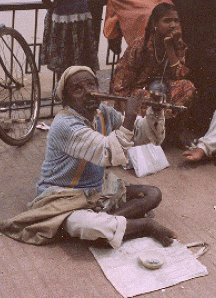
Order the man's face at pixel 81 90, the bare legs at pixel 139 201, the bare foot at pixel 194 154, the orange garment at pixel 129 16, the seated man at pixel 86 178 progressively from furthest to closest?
the orange garment at pixel 129 16 < the bare foot at pixel 194 154 < the bare legs at pixel 139 201 < the man's face at pixel 81 90 < the seated man at pixel 86 178

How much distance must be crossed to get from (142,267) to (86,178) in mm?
735

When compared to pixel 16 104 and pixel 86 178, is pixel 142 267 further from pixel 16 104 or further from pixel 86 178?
pixel 16 104

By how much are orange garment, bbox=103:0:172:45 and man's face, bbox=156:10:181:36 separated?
355 mm

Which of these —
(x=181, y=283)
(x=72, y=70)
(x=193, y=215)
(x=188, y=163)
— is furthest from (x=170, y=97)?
(x=181, y=283)

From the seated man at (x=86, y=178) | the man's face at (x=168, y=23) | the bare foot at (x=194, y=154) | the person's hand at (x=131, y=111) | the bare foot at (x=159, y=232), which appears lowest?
the bare foot at (x=159, y=232)

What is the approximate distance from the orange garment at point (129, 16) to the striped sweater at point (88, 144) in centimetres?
182

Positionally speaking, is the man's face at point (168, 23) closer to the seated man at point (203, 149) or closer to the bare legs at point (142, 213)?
the seated man at point (203, 149)

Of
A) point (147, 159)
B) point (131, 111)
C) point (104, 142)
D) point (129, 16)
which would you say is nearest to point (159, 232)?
point (104, 142)

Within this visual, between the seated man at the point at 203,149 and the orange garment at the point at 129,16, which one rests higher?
the orange garment at the point at 129,16

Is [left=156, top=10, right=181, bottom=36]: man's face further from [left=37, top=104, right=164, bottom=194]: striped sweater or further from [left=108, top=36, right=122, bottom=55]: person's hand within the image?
[left=37, top=104, right=164, bottom=194]: striped sweater

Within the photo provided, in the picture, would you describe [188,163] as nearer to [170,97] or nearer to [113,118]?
[170,97]

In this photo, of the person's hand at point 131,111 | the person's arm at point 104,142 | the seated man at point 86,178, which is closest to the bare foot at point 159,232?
the seated man at point 86,178

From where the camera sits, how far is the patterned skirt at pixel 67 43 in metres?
6.93

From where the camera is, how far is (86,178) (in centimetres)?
503
